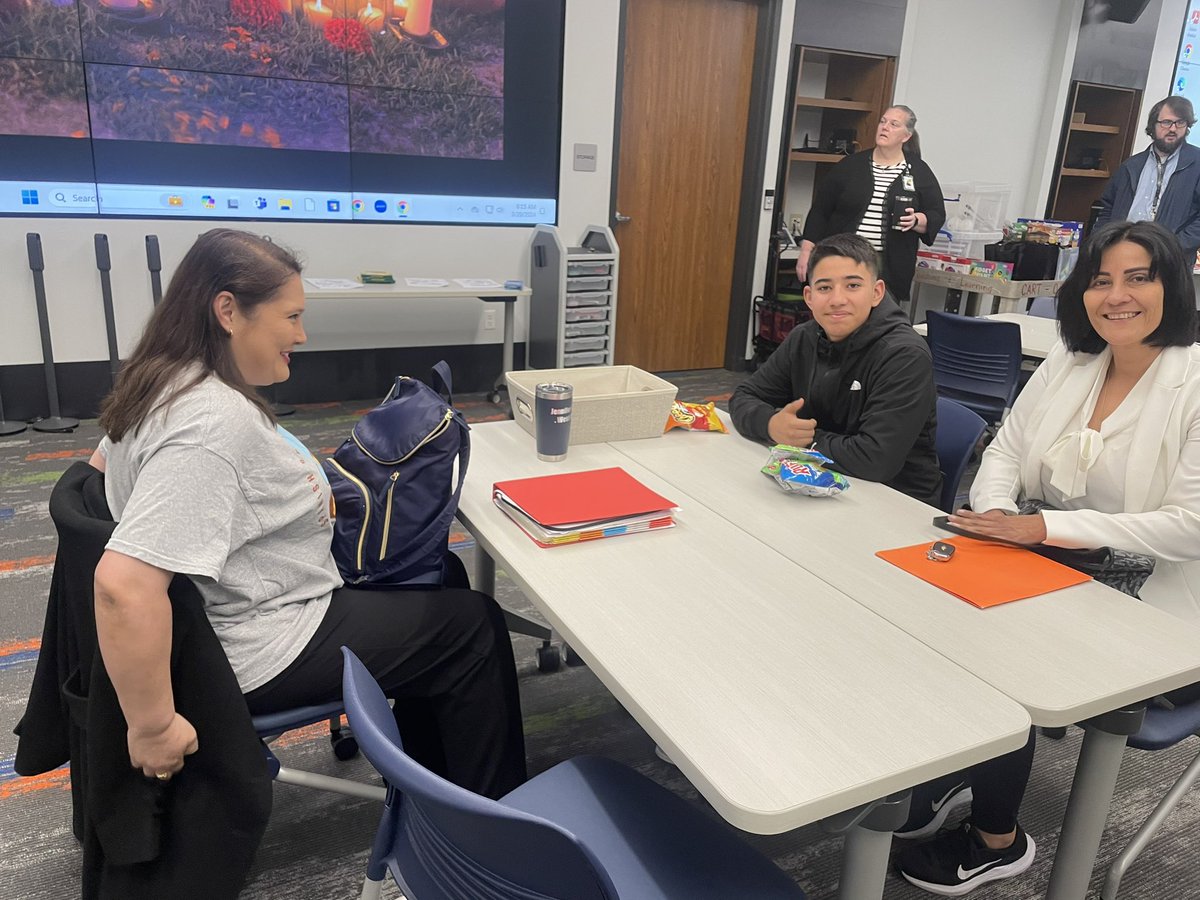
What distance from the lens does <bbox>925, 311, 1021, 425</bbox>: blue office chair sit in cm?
330

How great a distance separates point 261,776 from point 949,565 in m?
1.09

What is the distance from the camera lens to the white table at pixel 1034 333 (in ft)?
11.1

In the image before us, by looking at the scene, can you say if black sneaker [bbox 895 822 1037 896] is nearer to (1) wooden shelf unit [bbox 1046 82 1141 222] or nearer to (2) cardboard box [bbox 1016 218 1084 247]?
(2) cardboard box [bbox 1016 218 1084 247]

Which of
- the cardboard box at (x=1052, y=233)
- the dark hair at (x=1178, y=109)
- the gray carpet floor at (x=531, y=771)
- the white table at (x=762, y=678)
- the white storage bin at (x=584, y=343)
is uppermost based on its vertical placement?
the dark hair at (x=1178, y=109)

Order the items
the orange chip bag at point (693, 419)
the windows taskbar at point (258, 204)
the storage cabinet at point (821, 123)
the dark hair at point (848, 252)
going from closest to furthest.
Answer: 1. the dark hair at point (848, 252)
2. the orange chip bag at point (693, 419)
3. the windows taskbar at point (258, 204)
4. the storage cabinet at point (821, 123)

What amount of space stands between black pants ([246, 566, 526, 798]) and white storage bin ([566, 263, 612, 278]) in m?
3.22

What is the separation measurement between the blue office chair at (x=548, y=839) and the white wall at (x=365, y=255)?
336 cm

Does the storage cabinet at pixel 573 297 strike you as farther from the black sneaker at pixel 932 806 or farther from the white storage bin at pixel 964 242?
the black sneaker at pixel 932 806

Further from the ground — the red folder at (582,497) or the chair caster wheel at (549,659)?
the red folder at (582,497)

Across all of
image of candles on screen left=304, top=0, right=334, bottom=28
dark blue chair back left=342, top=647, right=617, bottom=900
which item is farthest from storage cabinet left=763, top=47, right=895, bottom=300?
dark blue chair back left=342, top=647, right=617, bottom=900

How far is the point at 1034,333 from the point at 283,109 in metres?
3.47

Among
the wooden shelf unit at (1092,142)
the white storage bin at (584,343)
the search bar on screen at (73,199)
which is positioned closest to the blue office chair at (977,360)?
the white storage bin at (584,343)

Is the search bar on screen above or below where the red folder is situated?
above

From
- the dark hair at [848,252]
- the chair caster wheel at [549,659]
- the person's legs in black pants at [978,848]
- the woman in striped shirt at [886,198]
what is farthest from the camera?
A: the woman in striped shirt at [886,198]
